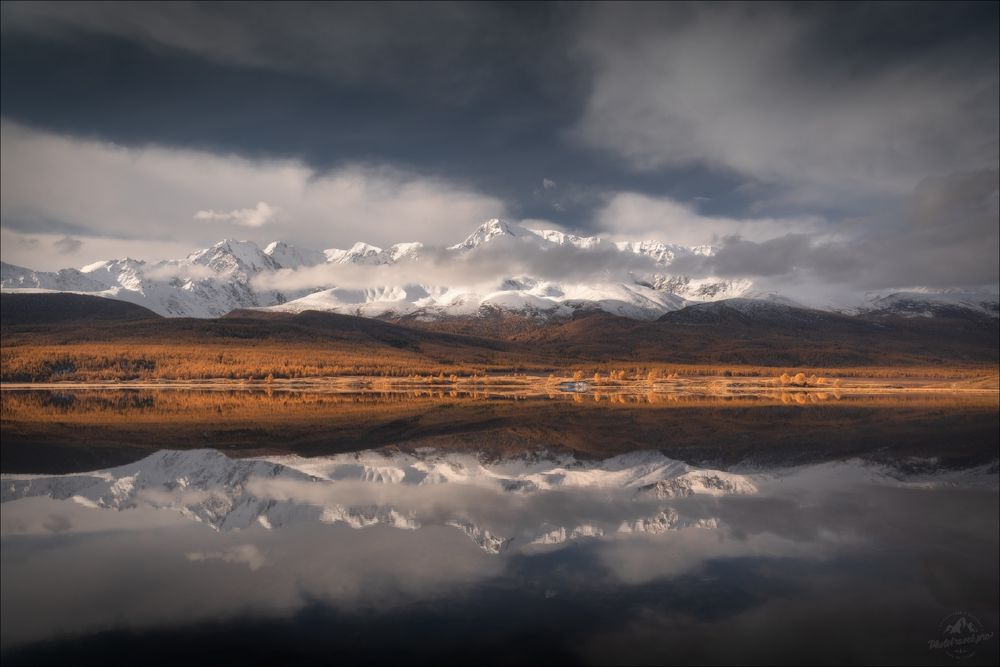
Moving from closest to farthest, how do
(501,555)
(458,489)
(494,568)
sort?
1. (494,568)
2. (501,555)
3. (458,489)

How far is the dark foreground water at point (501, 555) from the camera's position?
13117 millimetres

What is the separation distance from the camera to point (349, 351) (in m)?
196

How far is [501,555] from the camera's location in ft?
60.8

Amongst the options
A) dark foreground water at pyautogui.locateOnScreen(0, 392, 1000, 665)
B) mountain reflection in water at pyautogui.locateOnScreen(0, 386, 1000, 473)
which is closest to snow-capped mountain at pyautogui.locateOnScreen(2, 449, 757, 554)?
dark foreground water at pyautogui.locateOnScreen(0, 392, 1000, 665)

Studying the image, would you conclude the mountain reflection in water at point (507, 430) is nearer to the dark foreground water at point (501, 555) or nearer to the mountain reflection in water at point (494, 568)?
the dark foreground water at point (501, 555)

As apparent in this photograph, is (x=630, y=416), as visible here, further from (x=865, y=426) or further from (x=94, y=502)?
(x=94, y=502)

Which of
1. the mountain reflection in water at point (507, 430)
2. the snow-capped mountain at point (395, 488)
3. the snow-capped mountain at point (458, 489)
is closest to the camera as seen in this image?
the snow-capped mountain at point (395, 488)

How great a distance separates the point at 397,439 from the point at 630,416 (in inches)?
1033

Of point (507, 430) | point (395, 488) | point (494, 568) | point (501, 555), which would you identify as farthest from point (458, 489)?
point (507, 430)

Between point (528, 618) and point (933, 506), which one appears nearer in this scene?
point (528, 618)

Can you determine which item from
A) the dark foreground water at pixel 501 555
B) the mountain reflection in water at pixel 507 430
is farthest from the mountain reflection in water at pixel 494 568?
the mountain reflection in water at pixel 507 430

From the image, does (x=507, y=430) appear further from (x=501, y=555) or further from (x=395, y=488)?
(x=501, y=555)

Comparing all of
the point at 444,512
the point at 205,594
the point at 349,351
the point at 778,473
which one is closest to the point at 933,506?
the point at 778,473

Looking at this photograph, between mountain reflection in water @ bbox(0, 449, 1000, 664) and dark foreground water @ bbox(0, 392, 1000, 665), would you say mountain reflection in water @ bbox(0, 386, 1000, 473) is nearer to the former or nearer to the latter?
dark foreground water @ bbox(0, 392, 1000, 665)
